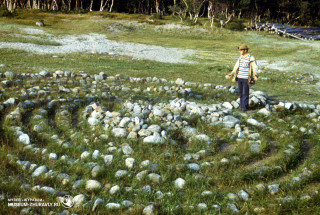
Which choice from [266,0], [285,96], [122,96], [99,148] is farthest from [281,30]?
[99,148]

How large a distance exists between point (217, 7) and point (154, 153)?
81143 mm

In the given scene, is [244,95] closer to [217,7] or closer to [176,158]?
[176,158]

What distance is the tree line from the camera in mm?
77188

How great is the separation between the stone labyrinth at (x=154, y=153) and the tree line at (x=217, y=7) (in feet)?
205

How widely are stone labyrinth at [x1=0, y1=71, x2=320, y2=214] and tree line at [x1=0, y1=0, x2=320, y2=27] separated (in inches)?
2465

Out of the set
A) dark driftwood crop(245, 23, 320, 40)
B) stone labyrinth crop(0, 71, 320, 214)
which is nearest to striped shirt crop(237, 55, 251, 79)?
stone labyrinth crop(0, 71, 320, 214)

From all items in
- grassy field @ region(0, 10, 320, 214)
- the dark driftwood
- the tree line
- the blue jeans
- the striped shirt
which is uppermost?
the tree line

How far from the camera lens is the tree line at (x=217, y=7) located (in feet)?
253

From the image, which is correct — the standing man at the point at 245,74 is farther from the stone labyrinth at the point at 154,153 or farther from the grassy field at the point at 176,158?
the grassy field at the point at 176,158

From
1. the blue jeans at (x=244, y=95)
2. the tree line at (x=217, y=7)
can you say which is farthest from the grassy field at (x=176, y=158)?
the tree line at (x=217, y=7)

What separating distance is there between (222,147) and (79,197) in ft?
14.3

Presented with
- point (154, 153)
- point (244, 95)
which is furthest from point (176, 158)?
point (244, 95)

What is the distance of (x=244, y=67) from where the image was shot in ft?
37.4

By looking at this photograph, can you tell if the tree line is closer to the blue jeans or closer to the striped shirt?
the striped shirt
